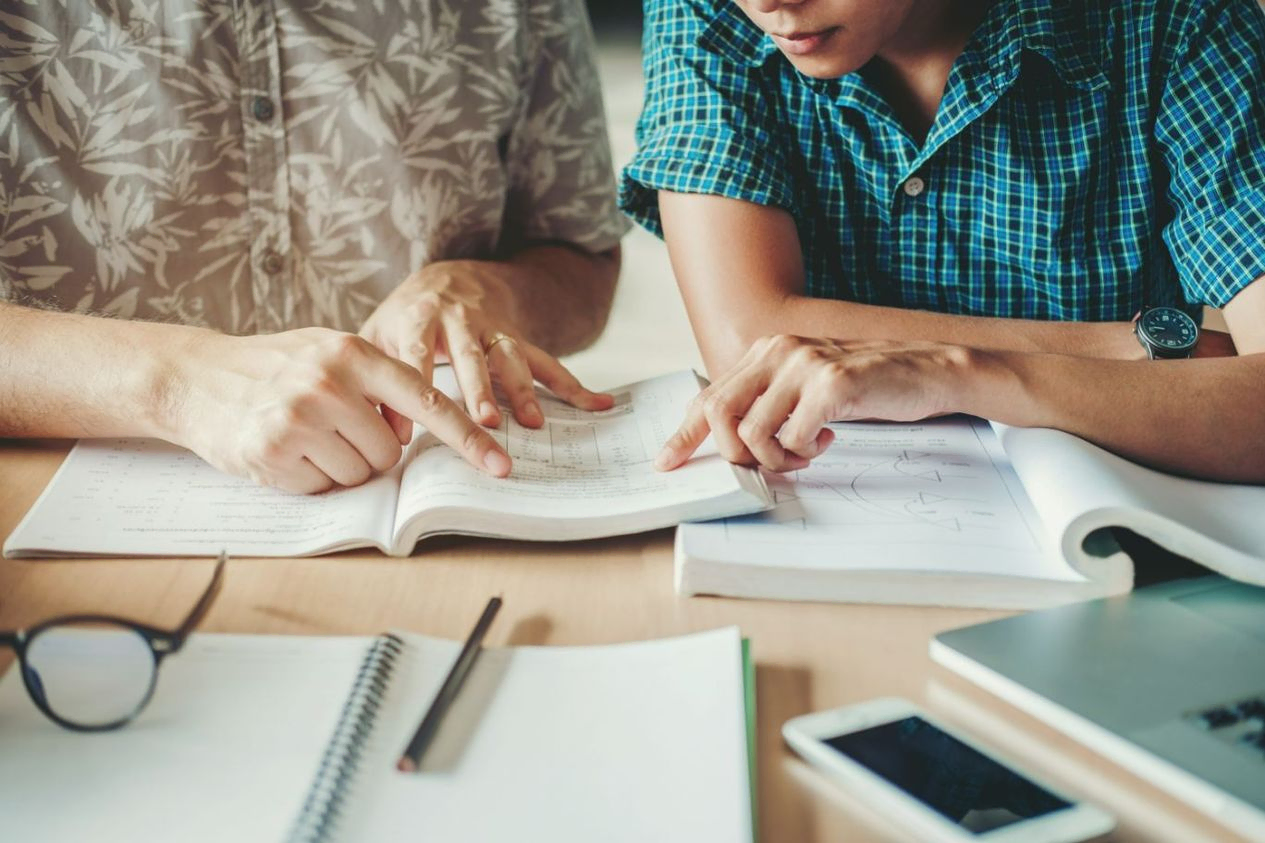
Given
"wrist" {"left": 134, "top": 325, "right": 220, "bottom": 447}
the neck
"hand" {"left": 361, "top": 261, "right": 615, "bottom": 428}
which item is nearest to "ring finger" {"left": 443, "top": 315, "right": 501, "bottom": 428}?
"hand" {"left": 361, "top": 261, "right": 615, "bottom": 428}

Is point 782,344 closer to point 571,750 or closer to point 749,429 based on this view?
point 749,429

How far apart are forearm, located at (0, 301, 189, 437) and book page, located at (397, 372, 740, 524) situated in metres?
0.22

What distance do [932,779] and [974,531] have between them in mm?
274

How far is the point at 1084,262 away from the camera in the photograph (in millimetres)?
1265

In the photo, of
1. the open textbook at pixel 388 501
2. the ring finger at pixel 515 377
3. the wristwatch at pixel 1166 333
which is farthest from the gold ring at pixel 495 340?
the wristwatch at pixel 1166 333

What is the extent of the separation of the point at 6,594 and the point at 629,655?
→ 427 millimetres

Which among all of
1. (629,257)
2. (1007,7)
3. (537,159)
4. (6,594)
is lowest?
(629,257)

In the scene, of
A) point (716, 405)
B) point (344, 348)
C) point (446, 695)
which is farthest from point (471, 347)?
point (446, 695)

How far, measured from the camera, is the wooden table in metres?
0.61

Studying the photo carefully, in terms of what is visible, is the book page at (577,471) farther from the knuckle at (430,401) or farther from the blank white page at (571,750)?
the blank white page at (571,750)

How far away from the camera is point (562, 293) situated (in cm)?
146

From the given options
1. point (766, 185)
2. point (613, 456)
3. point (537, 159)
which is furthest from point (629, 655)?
point (537, 159)

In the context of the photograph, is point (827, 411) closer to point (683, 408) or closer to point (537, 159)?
point (683, 408)

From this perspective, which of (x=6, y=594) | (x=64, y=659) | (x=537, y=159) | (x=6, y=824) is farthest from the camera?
(x=537, y=159)
